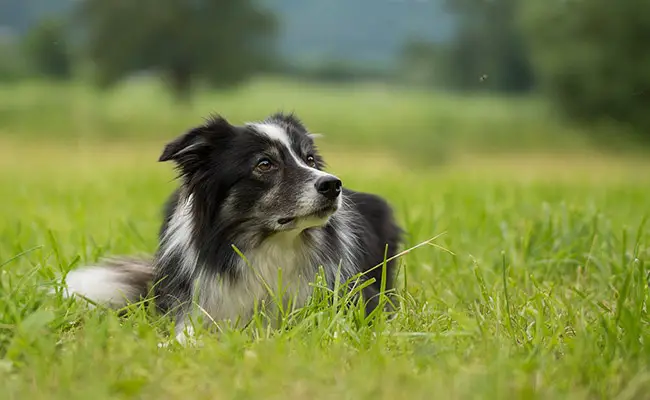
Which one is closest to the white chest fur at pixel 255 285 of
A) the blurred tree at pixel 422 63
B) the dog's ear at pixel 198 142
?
the dog's ear at pixel 198 142

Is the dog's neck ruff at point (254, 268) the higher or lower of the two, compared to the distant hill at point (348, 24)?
lower

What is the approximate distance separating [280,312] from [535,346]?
116cm

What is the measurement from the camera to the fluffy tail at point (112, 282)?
157 inches

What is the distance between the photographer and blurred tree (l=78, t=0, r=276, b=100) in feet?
64.4

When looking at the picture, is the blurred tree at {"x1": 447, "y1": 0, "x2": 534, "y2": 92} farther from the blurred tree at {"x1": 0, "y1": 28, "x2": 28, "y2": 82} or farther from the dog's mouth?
the dog's mouth

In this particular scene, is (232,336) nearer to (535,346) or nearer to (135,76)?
(535,346)

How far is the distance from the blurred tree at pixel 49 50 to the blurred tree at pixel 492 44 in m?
8.85

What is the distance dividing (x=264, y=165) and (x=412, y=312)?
983 mm

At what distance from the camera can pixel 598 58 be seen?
45.1ft

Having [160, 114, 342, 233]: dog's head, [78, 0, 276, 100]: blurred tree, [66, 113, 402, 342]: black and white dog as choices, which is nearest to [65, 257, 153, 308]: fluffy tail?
[66, 113, 402, 342]: black and white dog

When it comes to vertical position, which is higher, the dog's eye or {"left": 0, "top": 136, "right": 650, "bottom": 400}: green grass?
the dog's eye

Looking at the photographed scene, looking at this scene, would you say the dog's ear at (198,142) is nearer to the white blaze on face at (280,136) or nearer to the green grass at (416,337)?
the white blaze on face at (280,136)

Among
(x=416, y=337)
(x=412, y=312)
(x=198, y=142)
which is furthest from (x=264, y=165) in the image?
(x=416, y=337)

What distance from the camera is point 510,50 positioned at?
52.2 ft
